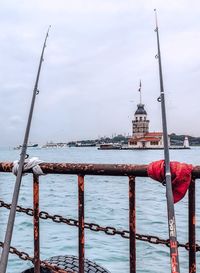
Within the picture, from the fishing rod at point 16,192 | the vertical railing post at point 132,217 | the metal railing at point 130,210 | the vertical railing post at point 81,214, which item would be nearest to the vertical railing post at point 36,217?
the metal railing at point 130,210

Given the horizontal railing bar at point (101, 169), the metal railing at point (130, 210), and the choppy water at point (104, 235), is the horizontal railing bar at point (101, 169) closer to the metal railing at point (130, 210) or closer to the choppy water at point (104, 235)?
the metal railing at point (130, 210)

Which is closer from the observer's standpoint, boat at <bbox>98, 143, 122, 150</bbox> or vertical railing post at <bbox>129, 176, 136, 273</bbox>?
vertical railing post at <bbox>129, 176, 136, 273</bbox>

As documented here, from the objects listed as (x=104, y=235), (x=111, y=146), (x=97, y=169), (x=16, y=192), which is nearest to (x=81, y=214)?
(x=97, y=169)

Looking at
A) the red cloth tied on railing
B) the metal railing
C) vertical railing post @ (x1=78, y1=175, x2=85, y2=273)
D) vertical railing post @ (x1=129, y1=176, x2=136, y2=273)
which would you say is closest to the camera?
the red cloth tied on railing

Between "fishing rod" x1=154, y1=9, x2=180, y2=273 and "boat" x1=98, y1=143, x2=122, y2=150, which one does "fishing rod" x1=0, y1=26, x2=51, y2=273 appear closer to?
"fishing rod" x1=154, y1=9, x2=180, y2=273

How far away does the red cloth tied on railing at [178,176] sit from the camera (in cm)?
230

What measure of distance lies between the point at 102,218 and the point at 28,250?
5.26 metres

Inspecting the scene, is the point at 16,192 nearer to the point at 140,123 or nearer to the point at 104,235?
the point at 104,235

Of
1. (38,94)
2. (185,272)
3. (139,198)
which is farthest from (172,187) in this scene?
(139,198)

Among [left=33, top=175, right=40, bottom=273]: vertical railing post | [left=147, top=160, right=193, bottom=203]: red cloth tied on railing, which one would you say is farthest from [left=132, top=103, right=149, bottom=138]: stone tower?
[left=147, top=160, right=193, bottom=203]: red cloth tied on railing

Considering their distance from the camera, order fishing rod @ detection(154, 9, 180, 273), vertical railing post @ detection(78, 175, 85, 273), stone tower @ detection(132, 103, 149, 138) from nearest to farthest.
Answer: fishing rod @ detection(154, 9, 180, 273)
vertical railing post @ detection(78, 175, 85, 273)
stone tower @ detection(132, 103, 149, 138)

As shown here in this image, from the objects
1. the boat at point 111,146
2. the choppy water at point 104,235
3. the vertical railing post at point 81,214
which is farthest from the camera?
the boat at point 111,146

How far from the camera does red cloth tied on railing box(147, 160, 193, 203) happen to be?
230 centimetres

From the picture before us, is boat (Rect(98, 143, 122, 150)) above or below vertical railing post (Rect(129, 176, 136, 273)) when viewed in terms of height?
above
